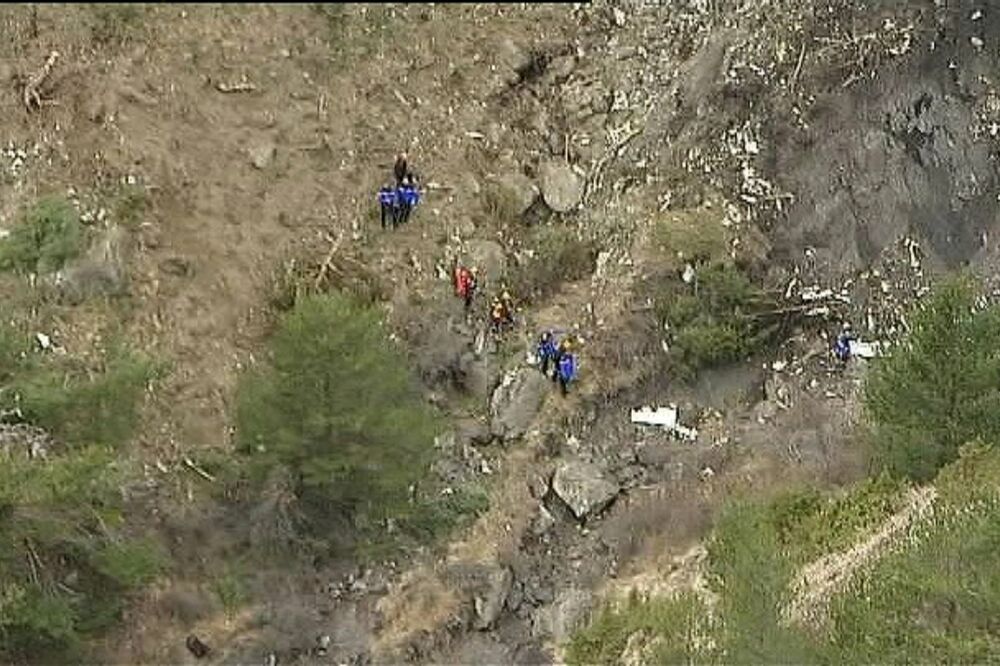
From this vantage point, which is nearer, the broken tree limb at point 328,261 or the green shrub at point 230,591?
the green shrub at point 230,591

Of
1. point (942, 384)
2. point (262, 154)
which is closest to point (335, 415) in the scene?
point (942, 384)

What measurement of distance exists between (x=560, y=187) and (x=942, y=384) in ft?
45.5

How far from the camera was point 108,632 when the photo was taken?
21.8m

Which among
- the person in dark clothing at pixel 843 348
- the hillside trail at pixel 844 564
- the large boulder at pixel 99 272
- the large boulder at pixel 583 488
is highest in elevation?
the hillside trail at pixel 844 564

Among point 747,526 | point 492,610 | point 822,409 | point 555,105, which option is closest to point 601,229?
point 555,105

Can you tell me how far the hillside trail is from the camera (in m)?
13.7

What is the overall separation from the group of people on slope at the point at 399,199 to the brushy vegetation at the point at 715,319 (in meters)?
5.31

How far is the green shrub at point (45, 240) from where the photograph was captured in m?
26.3

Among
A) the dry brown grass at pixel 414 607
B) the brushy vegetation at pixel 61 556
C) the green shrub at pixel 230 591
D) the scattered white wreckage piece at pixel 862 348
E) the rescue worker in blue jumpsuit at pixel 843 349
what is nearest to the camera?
the brushy vegetation at pixel 61 556

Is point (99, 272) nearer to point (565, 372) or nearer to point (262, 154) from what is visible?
point (262, 154)

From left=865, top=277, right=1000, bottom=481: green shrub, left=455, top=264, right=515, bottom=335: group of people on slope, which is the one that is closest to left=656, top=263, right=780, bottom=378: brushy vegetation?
left=455, top=264, right=515, bottom=335: group of people on slope

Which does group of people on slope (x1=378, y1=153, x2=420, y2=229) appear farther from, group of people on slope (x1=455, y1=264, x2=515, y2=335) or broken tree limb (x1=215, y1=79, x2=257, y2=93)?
broken tree limb (x1=215, y1=79, x2=257, y2=93)

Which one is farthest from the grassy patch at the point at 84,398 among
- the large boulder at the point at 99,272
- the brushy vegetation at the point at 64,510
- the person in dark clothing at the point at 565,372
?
the person in dark clothing at the point at 565,372

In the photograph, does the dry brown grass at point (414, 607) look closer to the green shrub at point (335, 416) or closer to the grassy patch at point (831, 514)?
the green shrub at point (335, 416)
